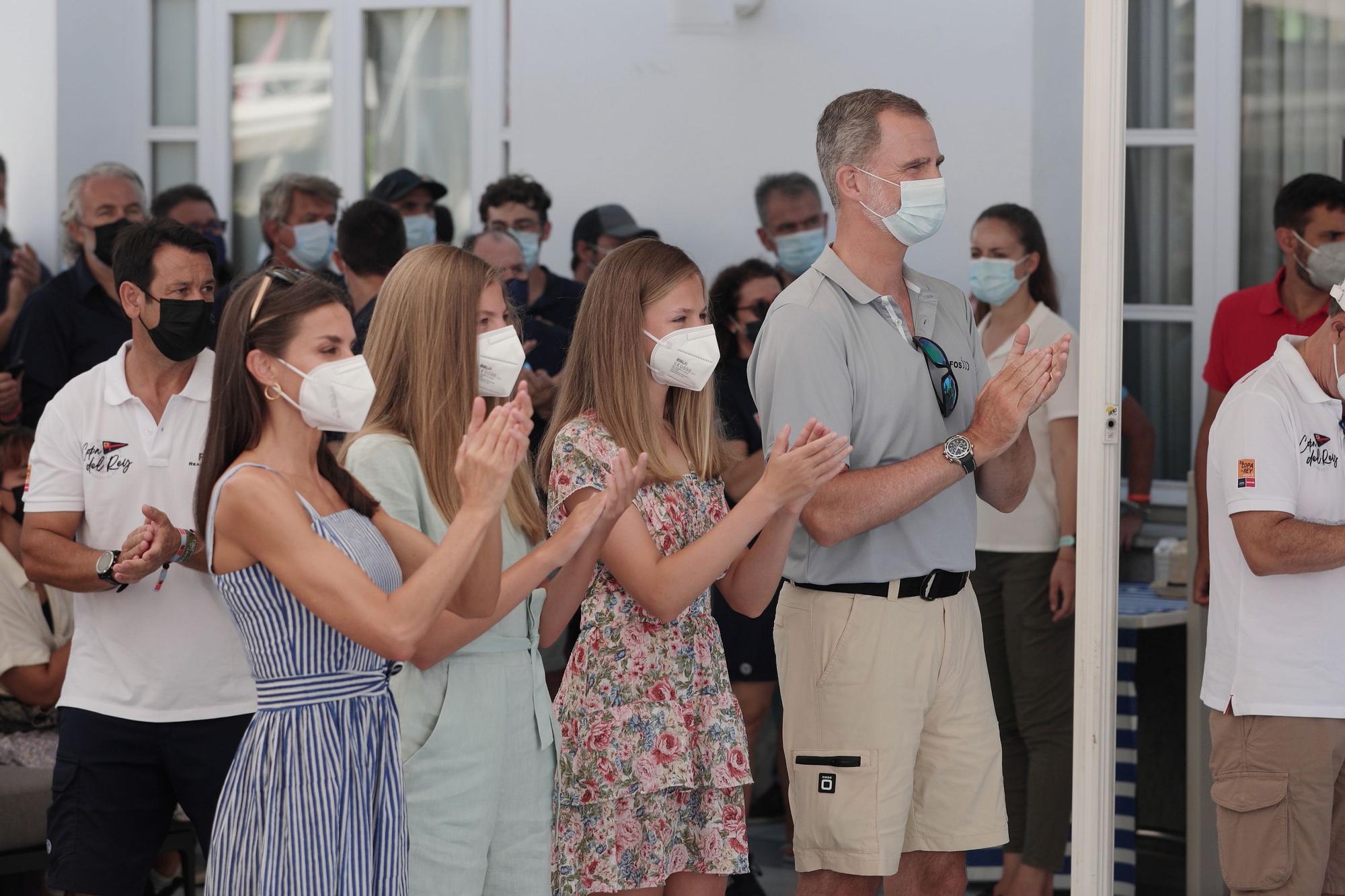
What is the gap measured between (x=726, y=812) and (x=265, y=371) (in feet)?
3.69

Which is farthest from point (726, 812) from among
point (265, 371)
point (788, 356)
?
point (265, 371)

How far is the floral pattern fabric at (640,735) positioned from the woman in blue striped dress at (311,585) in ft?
1.22

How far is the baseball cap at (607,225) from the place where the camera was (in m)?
5.32

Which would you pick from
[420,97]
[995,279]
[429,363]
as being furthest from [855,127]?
[420,97]

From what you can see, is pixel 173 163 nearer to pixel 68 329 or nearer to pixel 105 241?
pixel 68 329

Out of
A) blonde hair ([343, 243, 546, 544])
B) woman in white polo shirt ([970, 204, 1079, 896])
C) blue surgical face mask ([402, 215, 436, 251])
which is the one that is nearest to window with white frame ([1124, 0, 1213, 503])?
woman in white polo shirt ([970, 204, 1079, 896])

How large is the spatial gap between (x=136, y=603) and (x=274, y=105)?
4139 millimetres

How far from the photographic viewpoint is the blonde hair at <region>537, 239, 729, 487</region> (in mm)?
2803

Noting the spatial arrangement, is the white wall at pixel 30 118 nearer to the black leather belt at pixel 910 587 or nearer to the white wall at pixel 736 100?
the white wall at pixel 736 100

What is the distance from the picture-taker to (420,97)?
21.7 feet

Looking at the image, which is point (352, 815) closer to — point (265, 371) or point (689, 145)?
point (265, 371)

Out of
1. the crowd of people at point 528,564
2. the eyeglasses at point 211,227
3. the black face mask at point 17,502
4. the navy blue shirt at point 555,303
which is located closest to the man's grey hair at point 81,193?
the eyeglasses at point 211,227

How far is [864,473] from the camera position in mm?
2719

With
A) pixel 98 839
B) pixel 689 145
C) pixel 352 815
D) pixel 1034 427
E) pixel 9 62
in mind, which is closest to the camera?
pixel 352 815
